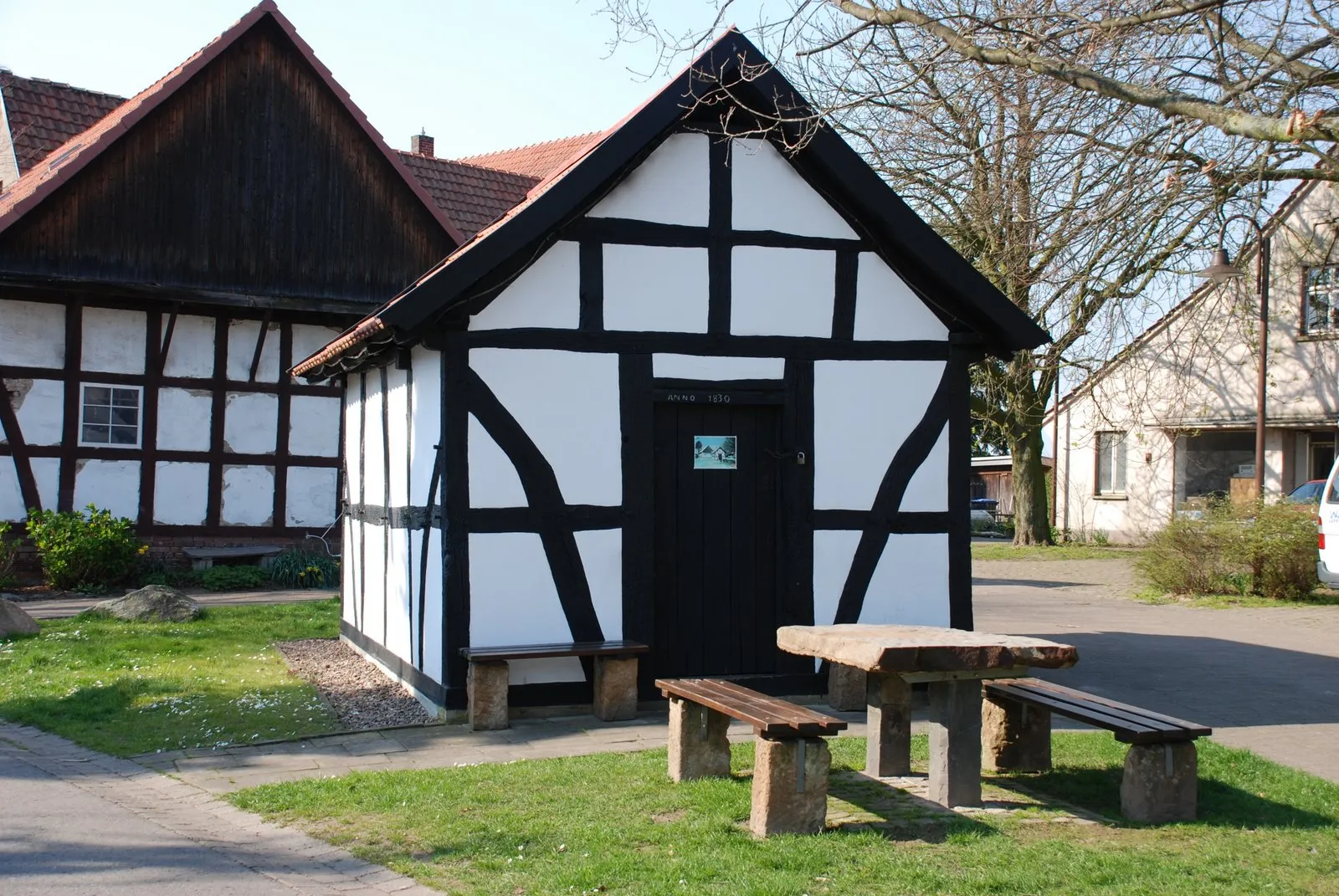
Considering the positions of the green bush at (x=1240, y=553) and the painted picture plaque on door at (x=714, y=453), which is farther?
the green bush at (x=1240, y=553)

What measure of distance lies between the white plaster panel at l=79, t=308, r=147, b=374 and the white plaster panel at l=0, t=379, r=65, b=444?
571mm

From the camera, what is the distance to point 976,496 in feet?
175

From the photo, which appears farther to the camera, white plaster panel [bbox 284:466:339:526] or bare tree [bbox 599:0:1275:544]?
white plaster panel [bbox 284:466:339:526]

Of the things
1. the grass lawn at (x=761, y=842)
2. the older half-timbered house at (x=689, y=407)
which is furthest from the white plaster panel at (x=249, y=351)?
the grass lawn at (x=761, y=842)

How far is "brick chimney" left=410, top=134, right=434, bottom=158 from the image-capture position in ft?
99.5

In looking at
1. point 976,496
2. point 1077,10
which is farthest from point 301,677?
point 976,496

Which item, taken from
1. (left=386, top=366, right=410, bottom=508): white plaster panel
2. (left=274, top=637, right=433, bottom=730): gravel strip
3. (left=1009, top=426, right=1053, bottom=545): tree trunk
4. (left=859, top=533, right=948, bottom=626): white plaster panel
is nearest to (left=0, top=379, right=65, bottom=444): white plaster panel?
(left=274, top=637, right=433, bottom=730): gravel strip

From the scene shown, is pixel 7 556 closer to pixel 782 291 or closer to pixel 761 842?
pixel 782 291

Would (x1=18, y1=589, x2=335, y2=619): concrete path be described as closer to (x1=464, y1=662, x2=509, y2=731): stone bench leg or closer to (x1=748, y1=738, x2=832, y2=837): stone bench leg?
(x1=464, y1=662, x2=509, y2=731): stone bench leg

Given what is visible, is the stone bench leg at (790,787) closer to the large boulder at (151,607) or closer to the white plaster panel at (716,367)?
the white plaster panel at (716,367)

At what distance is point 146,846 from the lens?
6.05 m

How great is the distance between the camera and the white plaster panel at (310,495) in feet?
66.0

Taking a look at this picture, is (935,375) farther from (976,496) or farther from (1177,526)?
(976,496)

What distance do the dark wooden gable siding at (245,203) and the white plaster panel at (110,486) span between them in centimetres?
268
